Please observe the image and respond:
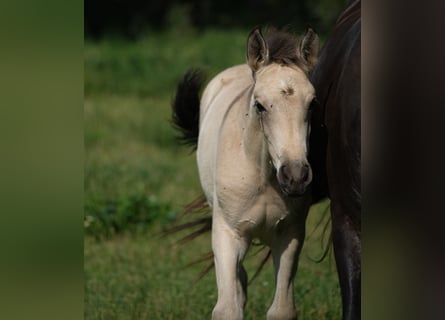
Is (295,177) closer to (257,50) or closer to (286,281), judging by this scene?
(257,50)

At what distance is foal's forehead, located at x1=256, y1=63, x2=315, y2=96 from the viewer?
3.89 m

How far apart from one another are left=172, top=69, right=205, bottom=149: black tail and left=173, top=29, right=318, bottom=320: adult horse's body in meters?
1.38

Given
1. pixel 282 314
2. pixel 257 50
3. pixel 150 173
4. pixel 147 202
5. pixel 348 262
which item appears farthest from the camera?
pixel 150 173

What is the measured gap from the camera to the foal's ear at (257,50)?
415 centimetres

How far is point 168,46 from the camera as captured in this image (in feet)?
50.0

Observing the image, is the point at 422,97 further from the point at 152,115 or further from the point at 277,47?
the point at 152,115

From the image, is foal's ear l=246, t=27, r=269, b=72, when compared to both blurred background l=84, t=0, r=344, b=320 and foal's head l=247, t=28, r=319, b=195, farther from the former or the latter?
blurred background l=84, t=0, r=344, b=320

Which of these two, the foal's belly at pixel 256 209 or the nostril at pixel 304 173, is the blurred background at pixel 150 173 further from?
the nostril at pixel 304 173

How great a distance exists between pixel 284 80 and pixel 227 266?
83cm

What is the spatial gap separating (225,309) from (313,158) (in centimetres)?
76

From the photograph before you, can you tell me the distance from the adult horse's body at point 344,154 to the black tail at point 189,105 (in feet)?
5.17

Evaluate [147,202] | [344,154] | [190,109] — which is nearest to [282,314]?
[344,154]

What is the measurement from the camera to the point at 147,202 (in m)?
8.36

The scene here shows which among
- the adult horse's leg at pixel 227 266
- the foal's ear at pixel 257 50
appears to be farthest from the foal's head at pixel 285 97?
the adult horse's leg at pixel 227 266
